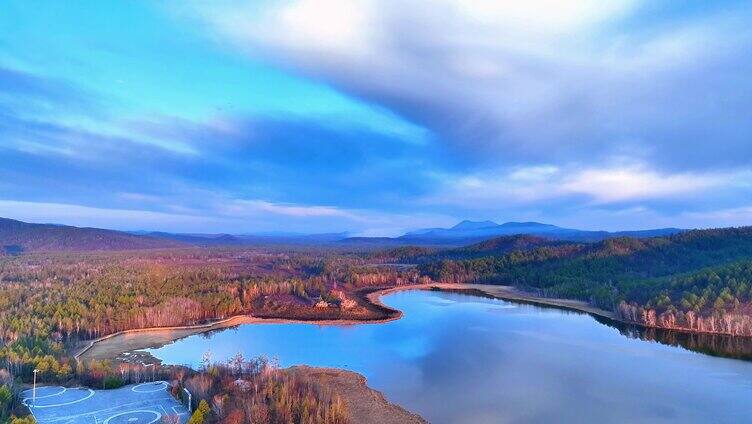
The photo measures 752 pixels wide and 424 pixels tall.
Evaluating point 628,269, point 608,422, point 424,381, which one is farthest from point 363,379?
point 628,269

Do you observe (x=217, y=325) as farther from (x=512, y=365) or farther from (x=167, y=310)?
(x=512, y=365)

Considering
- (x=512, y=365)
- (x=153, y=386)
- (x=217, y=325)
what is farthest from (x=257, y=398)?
(x=217, y=325)

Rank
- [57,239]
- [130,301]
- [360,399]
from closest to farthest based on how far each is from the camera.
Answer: [360,399] → [130,301] → [57,239]

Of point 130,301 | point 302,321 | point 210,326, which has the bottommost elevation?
point 210,326

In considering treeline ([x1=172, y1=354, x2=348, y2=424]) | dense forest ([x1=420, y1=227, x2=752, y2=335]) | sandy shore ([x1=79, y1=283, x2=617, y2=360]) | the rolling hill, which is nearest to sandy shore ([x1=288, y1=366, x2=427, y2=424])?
treeline ([x1=172, y1=354, x2=348, y2=424])

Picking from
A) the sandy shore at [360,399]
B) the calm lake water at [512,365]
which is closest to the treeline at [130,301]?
the calm lake water at [512,365]

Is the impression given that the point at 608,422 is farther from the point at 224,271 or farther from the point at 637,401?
the point at 224,271
